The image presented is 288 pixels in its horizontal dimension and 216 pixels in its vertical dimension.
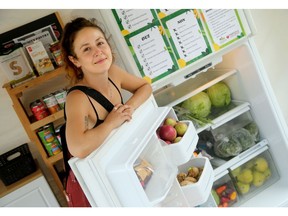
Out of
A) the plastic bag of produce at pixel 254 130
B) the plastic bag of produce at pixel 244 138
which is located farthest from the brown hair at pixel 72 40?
the plastic bag of produce at pixel 254 130

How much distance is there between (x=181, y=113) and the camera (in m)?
2.20

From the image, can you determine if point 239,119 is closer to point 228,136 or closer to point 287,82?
point 228,136

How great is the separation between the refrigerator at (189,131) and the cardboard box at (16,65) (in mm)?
568

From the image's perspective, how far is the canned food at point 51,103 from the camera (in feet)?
6.67

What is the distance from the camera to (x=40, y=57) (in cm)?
197

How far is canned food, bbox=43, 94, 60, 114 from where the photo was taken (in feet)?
6.67

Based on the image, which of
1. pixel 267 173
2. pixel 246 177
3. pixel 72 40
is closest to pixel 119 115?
pixel 72 40

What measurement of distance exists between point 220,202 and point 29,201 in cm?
131

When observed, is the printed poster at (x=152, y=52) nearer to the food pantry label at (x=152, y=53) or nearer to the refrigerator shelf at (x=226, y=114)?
the food pantry label at (x=152, y=53)

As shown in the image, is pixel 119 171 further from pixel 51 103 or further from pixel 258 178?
pixel 258 178

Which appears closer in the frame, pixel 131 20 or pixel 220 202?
pixel 131 20

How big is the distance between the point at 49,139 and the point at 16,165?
0.29 metres
